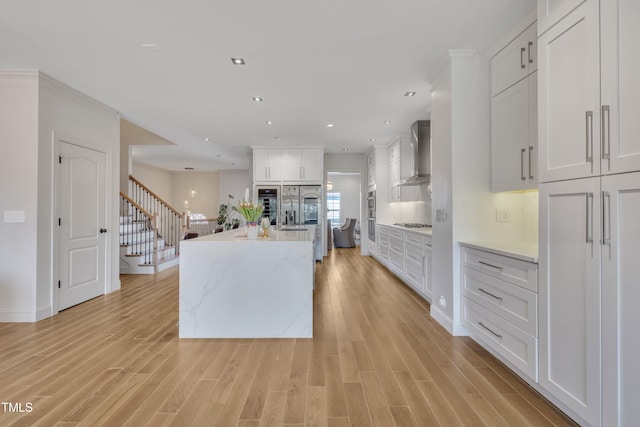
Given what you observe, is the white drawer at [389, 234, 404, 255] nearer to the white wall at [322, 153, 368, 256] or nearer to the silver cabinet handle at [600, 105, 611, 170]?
the white wall at [322, 153, 368, 256]

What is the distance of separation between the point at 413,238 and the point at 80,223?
14.4ft

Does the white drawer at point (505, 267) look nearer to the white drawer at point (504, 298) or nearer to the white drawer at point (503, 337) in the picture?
the white drawer at point (504, 298)

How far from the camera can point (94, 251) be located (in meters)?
4.05

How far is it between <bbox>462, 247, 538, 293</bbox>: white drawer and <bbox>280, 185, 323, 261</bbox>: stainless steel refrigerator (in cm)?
435

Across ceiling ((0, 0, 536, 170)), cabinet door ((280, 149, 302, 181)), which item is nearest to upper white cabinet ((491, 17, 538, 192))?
ceiling ((0, 0, 536, 170))

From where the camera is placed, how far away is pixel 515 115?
249cm

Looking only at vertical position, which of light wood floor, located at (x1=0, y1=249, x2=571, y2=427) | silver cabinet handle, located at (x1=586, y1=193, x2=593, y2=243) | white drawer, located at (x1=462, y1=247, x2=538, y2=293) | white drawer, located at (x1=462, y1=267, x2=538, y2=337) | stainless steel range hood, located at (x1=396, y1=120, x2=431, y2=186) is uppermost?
stainless steel range hood, located at (x1=396, y1=120, x2=431, y2=186)

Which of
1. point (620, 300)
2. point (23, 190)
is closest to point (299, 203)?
point (23, 190)

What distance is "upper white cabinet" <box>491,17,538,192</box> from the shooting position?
2303mm

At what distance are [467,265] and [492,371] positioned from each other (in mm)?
867

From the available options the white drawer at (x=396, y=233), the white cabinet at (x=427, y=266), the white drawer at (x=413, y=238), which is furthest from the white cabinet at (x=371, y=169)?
the white cabinet at (x=427, y=266)

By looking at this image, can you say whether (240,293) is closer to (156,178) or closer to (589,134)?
(589,134)

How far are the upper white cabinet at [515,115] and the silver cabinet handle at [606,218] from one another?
901 millimetres

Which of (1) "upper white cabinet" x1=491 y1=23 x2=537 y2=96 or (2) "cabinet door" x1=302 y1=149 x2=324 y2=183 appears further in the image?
(2) "cabinet door" x1=302 y1=149 x2=324 y2=183
